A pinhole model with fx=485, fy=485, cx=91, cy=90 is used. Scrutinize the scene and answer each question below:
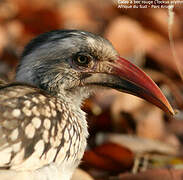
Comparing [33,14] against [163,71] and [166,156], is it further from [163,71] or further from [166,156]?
[166,156]

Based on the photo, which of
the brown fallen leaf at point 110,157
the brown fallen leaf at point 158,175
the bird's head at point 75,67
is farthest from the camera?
the brown fallen leaf at point 110,157

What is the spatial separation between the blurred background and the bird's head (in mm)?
761

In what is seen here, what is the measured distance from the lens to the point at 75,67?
339cm

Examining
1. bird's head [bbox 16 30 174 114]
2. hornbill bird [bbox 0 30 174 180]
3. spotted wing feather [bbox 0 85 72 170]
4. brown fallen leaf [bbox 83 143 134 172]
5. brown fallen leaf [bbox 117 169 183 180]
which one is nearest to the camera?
spotted wing feather [bbox 0 85 72 170]

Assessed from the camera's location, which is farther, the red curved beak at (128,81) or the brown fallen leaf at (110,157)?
the brown fallen leaf at (110,157)

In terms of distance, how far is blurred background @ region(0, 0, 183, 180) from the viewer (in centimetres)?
416

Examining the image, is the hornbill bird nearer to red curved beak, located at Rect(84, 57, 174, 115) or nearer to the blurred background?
red curved beak, located at Rect(84, 57, 174, 115)

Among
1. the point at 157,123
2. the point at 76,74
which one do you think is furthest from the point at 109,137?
the point at 76,74

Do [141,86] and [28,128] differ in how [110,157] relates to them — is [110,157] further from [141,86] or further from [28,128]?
[28,128]

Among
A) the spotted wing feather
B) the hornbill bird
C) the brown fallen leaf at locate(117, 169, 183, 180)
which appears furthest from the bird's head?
the brown fallen leaf at locate(117, 169, 183, 180)

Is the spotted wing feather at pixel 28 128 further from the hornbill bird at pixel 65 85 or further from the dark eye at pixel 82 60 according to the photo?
the dark eye at pixel 82 60

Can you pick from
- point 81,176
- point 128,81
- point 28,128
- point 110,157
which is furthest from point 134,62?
point 28,128

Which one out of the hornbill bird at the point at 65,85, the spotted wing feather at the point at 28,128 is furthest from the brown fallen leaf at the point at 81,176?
the spotted wing feather at the point at 28,128

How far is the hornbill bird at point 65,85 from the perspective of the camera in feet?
9.67
